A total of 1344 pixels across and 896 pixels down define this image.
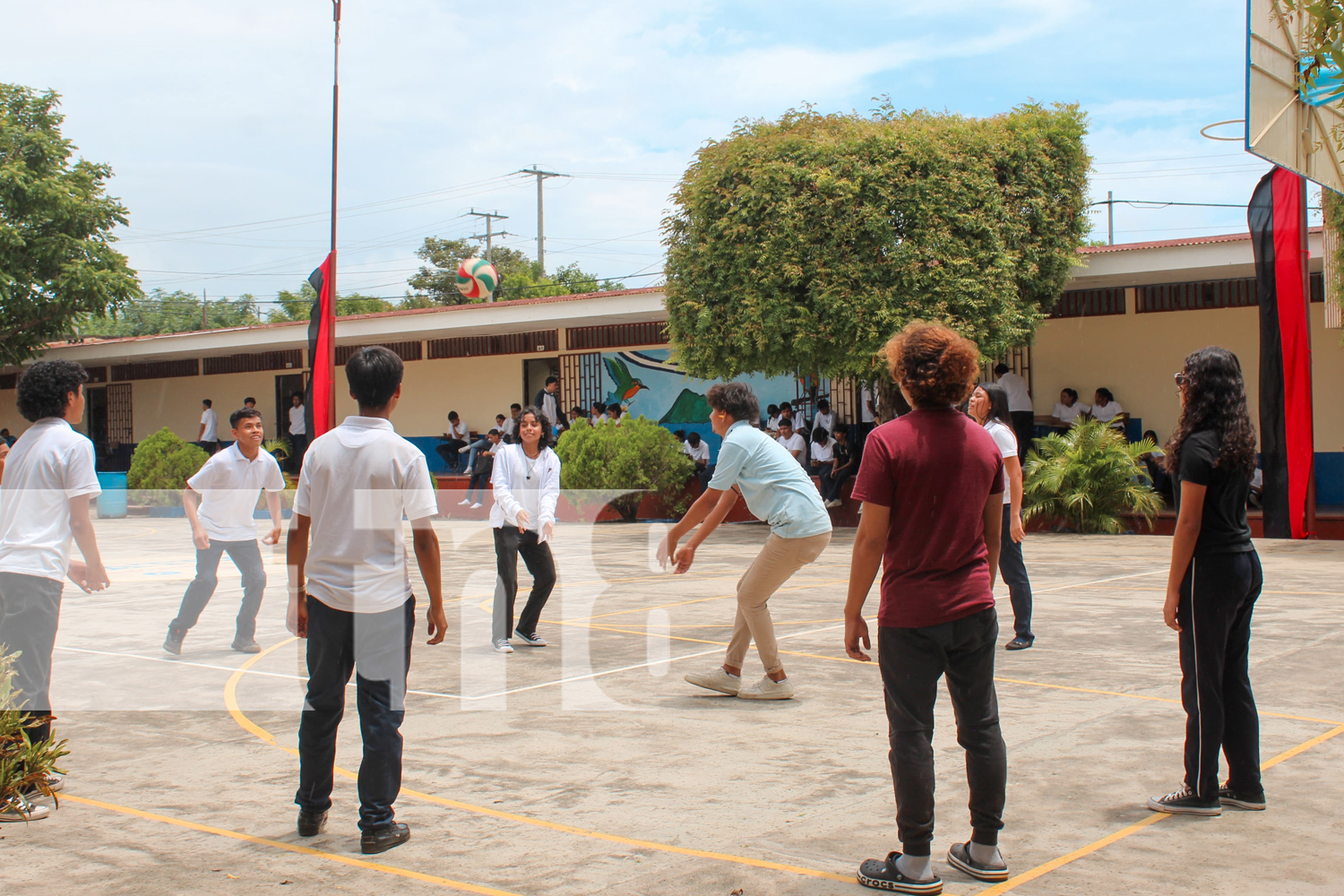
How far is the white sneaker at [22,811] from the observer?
14.0 feet

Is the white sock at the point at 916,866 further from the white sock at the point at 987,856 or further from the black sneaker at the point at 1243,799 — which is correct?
the black sneaker at the point at 1243,799

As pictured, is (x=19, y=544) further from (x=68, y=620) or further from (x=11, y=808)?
(x=68, y=620)

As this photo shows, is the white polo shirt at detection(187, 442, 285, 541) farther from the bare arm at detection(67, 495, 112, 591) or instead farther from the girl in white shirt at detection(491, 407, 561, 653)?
the bare arm at detection(67, 495, 112, 591)

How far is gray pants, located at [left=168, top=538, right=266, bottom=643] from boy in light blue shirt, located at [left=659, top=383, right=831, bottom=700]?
339 centimetres

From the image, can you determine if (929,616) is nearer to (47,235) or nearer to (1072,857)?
(1072,857)

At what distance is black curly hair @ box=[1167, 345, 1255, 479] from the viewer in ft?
14.5

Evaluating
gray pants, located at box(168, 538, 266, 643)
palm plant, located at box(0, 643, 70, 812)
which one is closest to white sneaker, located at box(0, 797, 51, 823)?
palm plant, located at box(0, 643, 70, 812)

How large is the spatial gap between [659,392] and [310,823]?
2071cm

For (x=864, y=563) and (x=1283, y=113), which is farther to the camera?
(x=1283, y=113)

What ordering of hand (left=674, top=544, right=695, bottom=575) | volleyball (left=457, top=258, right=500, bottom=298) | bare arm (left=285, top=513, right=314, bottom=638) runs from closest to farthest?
bare arm (left=285, top=513, right=314, bottom=638) < hand (left=674, top=544, right=695, bottom=575) < volleyball (left=457, top=258, right=500, bottom=298)

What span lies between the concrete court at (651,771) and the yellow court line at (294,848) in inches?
0.5

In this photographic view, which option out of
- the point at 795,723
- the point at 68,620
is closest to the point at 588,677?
the point at 795,723

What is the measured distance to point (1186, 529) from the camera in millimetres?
4438

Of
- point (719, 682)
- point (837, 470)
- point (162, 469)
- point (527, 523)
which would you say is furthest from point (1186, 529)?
point (162, 469)
